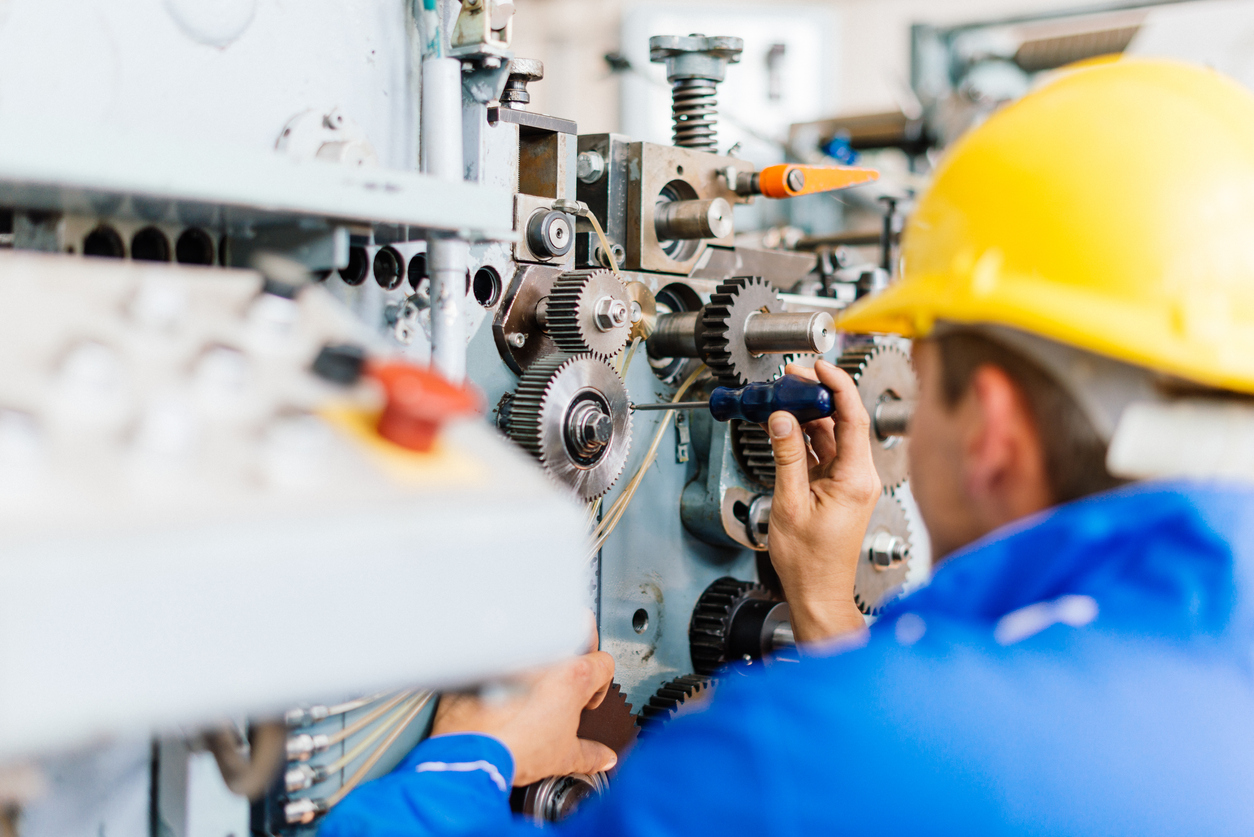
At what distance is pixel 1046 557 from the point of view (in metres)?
0.70

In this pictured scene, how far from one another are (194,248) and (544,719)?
550 mm

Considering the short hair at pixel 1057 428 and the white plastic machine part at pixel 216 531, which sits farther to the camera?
the short hair at pixel 1057 428

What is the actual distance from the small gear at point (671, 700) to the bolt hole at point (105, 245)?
0.81 meters

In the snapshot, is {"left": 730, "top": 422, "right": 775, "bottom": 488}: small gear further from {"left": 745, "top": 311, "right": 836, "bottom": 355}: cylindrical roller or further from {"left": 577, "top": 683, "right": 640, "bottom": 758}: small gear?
{"left": 577, "top": 683, "right": 640, "bottom": 758}: small gear

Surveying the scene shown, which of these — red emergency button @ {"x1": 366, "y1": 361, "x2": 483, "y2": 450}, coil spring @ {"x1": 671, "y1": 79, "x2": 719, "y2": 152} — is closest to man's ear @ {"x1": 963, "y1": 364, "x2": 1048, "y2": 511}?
red emergency button @ {"x1": 366, "y1": 361, "x2": 483, "y2": 450}

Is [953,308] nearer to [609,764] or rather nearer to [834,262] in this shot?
[609,764]

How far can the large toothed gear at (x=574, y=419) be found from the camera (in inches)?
43.4

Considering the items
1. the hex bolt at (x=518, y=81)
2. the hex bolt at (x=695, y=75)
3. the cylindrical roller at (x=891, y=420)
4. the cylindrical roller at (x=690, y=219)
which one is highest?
the hex bolt at (x=695, y=75)

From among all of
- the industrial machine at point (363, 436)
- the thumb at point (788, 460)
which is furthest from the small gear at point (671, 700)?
the thumb at point (788, 460)

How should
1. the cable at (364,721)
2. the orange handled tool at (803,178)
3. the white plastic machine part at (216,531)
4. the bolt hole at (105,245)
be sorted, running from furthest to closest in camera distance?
the orange handled tool at (803,178) < the cable at (364,721) < the bolt hole at (105,245) < the white plastic machine part at (216,531)

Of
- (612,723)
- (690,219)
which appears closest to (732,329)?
(690,219)

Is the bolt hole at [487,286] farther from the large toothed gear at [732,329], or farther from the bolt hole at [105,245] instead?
the bolt hole at [105,245]

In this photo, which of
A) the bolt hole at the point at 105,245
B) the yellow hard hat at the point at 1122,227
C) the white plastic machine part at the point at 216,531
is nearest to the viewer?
the white plastic machine part at the point at 216,531

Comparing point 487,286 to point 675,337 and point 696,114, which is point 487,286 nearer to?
point 675,337
